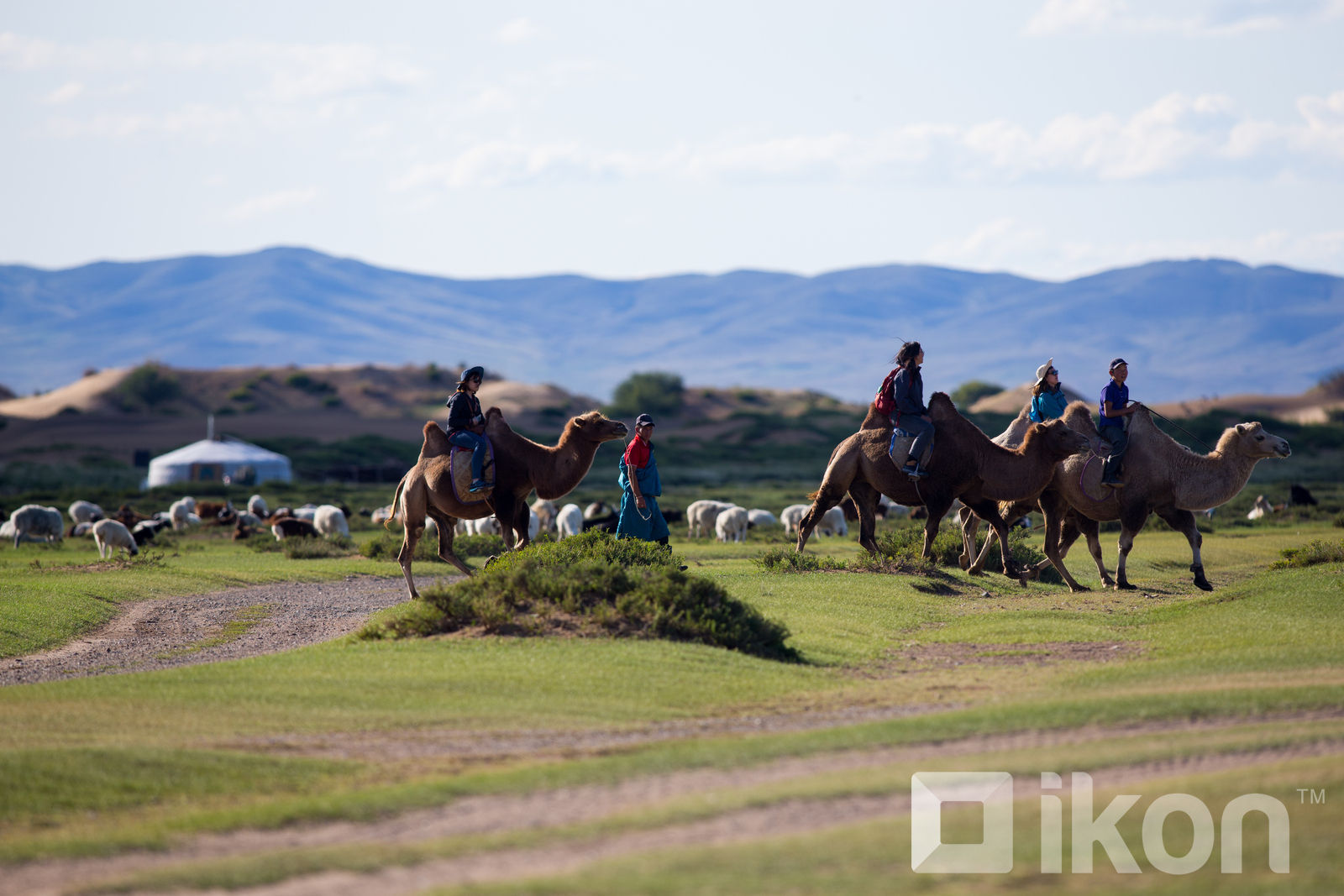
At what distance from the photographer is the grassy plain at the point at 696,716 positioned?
21.8ft

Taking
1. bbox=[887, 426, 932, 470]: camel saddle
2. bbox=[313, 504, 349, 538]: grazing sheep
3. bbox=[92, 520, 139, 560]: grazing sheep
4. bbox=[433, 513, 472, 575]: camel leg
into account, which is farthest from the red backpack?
bbox=[313, 504, 349, 538]: grazing sheep

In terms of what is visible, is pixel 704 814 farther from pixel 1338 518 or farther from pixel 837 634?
pixel 1338 518

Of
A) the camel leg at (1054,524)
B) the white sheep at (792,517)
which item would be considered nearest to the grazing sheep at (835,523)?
the white sheep at (792,517)

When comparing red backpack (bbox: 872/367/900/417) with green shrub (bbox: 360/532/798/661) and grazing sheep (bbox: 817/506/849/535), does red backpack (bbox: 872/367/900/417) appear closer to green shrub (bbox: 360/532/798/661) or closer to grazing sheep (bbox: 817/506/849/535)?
green shrub (bbox: 360/532/798/661)

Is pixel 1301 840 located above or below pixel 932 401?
below

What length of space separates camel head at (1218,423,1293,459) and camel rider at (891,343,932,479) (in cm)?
365

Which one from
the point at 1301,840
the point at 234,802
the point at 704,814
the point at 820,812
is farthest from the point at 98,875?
the point at 1301,840

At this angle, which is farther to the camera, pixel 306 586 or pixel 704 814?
pixel 306 586

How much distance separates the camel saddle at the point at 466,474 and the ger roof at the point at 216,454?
4822cm

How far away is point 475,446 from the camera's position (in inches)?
710

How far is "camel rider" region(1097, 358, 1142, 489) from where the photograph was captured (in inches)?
707

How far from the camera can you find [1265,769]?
7629 millimetres

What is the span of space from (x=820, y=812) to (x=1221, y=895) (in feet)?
6.47

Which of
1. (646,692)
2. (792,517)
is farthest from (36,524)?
(646,692)
